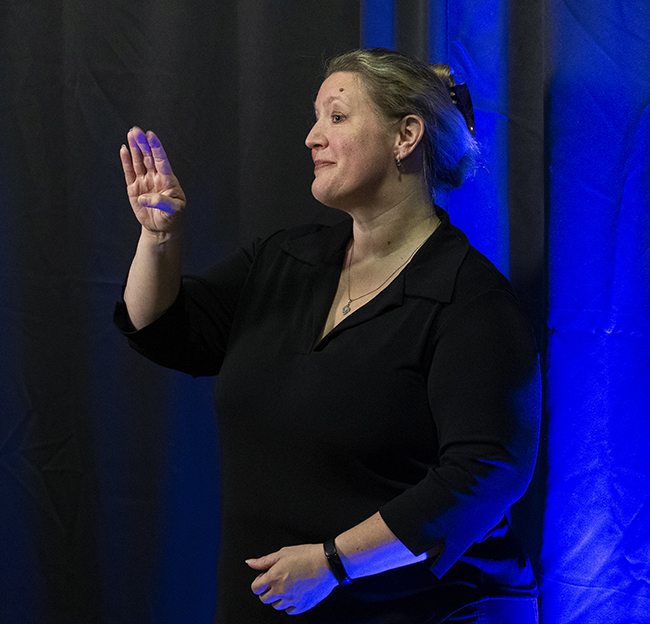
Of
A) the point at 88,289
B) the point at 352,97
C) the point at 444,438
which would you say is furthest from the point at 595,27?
the point at 88,289

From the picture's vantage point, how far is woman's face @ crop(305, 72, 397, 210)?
1068mm

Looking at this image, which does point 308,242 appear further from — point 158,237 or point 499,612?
point 499,612

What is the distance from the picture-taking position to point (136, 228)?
4.85 ft

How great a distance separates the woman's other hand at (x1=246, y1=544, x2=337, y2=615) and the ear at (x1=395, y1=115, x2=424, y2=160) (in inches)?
23.2

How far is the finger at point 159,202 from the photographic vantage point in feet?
3.43

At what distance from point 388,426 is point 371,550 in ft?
0.54

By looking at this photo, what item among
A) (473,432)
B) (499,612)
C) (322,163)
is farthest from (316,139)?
(499,612)

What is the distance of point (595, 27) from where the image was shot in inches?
46.6

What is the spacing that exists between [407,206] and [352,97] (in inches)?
7.3

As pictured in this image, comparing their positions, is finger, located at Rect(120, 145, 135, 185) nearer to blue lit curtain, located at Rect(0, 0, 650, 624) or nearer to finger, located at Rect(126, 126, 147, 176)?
finger, located at Rect(126, 126, 147, 176)

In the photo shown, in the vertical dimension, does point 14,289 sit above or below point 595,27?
below

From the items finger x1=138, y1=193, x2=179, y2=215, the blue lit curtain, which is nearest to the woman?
finger x1=138, y1=193, x2=179, y2=215

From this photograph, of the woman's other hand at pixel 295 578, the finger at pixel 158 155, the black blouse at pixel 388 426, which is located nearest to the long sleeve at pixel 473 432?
the black blouse at pixel 388 426

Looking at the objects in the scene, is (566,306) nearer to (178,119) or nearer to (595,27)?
(595,27)
